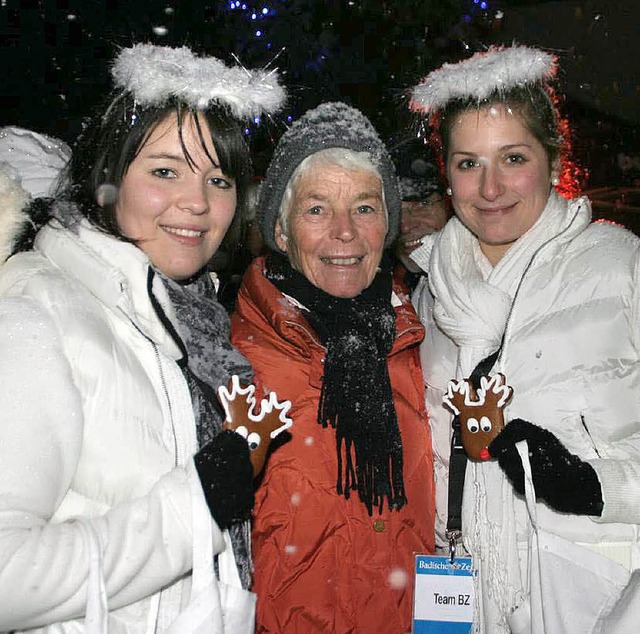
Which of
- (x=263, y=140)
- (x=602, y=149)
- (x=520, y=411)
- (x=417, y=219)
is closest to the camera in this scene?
(x=520, y=411)

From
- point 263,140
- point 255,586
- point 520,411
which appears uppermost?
point 263,140

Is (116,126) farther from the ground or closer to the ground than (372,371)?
farther from the ground

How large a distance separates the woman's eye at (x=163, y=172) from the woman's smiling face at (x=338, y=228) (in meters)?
0.80

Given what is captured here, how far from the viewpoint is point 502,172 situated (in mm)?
2695

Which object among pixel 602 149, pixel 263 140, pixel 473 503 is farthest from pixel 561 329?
pixel 602 149

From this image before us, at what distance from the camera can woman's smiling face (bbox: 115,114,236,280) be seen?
2.19 m

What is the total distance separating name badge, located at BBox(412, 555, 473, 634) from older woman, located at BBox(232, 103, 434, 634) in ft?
0.17

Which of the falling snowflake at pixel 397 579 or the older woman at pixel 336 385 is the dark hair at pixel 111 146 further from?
the falling snowflake at pixel 397 579

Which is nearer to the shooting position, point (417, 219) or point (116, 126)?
point (116, 126)

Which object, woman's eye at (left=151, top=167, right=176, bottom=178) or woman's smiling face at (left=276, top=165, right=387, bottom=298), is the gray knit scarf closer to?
woman's eye at (left=151, top=167, right=176, bottom=178)

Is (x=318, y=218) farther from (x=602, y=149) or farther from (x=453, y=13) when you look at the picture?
(x=602, y=149)

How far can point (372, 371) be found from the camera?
107 inches

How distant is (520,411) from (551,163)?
1.02 meters

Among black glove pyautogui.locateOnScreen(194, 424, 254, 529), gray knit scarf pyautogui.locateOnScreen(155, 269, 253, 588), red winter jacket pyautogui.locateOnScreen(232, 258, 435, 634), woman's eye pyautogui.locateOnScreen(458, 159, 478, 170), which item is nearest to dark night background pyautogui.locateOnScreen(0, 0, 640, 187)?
woman's eye pyautogui.locateOnScreen(458, 159, 478, 170)
